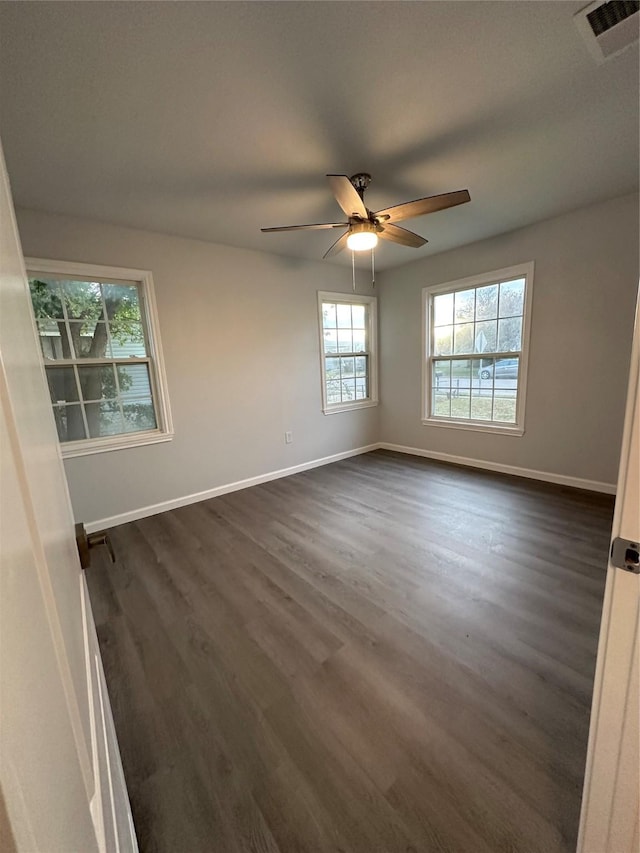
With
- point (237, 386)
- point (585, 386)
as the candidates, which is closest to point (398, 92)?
point (237, 386)

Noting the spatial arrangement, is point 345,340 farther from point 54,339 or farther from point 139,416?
point 54,339

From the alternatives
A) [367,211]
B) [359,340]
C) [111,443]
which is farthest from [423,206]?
[111,443]

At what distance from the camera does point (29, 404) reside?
472 millimetres

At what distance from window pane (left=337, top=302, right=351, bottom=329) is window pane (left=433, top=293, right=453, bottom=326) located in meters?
1.10

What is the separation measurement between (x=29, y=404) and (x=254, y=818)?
1.38 meters

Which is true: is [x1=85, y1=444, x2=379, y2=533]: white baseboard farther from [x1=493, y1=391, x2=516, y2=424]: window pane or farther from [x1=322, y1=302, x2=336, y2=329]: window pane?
[x1=493, y1=391, x2=516, y2=424]: window pane

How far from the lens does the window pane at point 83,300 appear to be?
8.87ft

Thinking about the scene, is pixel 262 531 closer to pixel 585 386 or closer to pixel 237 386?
pixel 237 386

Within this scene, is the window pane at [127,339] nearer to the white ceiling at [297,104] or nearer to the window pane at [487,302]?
the white ceiling at [297,104]

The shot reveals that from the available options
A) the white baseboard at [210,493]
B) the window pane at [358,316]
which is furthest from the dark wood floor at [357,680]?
the window pane at [358,316]

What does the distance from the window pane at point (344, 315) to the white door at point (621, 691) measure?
13.3 ft

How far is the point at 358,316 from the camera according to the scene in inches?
185

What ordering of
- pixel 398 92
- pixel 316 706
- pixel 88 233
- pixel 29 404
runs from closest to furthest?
pixel 29 404
pixel 316 706
pixel 398 92
pixel 88 233

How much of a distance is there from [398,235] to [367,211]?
506 mm
